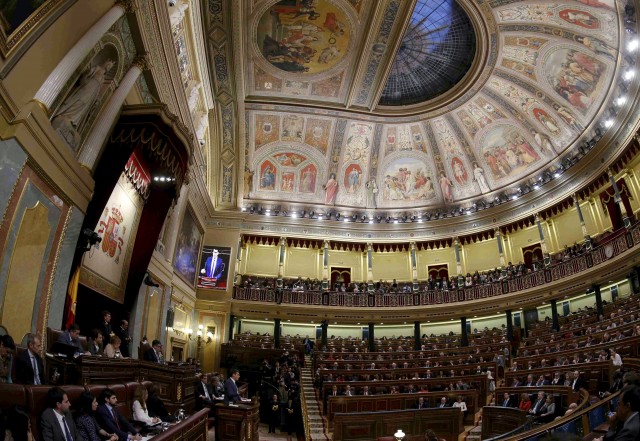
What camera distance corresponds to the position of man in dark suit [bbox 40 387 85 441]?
392 centimetres

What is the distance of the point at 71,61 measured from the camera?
22.5 feet

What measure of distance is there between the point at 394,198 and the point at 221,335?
498 inches

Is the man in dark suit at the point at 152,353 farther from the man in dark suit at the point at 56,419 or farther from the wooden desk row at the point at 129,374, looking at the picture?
the man in dark suit at the point at 56,419

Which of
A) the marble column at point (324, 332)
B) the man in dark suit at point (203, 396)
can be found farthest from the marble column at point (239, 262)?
the man in dark suit at point (203, 396)

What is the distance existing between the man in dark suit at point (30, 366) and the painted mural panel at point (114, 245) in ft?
12.2

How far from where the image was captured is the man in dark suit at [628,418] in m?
3.11

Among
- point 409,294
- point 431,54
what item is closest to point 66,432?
point 409,294

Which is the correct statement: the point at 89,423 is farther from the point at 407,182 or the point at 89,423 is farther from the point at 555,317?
the point at 407,182

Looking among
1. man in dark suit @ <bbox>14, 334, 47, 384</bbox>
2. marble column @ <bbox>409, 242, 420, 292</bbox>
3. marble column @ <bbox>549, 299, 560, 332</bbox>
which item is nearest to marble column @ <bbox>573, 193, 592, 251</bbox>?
marble column @ <bbox>549, 299, 560, 332</bbox>

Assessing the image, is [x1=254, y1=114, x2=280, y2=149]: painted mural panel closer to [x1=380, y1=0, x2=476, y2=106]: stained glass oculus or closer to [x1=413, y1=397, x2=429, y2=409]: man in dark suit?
[x1=380, y1=0, x2=476, y2=106]: stained glass oculus

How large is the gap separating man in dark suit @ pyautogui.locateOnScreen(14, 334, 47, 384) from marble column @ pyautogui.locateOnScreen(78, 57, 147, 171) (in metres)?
4.01

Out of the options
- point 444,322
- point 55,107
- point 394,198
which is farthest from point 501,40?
point 55,107

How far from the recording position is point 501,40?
60.8 feet

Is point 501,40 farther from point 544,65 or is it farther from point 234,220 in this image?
point 234,220
